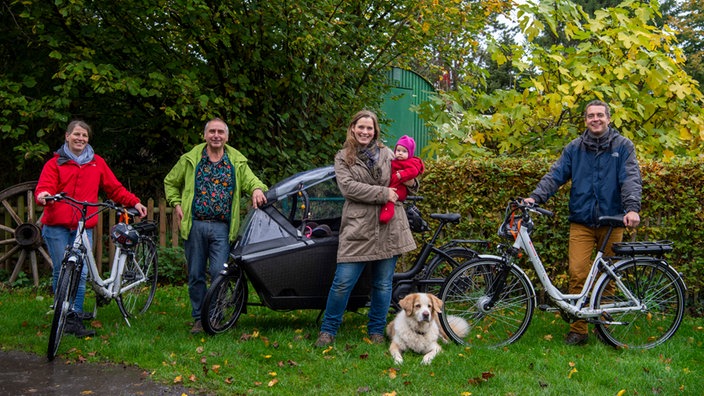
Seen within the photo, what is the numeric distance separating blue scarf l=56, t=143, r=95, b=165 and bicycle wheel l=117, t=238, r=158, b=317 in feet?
3.35

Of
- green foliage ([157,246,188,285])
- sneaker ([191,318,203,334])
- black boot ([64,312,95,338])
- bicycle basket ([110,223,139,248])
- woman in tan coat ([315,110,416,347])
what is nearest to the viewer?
woman in tan coat ([315,110,416,347])

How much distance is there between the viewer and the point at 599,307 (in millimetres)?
5324

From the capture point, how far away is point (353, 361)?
4.96m

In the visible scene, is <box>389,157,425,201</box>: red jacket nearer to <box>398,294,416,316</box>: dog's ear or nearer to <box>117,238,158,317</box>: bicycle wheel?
<box>398,294,416,316</box>: dog's ear

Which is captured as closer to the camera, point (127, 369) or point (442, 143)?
point (127, 369)

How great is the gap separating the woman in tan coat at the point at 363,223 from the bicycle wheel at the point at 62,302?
1985 millimetres

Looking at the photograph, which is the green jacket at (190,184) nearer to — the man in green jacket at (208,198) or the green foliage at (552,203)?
the man in green jacket at (208,198)

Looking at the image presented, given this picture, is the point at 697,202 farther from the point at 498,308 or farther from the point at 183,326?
the point at 183,326

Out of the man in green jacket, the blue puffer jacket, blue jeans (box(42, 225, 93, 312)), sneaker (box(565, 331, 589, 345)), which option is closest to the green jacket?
the man in green jacket

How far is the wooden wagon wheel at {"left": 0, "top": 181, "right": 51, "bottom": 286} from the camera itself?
8.09 m

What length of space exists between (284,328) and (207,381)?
59.9 inches

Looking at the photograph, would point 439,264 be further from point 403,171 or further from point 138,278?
point 138,278

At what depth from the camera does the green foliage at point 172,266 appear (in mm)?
8375

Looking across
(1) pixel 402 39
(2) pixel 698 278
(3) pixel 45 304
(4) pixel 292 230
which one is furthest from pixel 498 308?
(1) pixel 402 39
